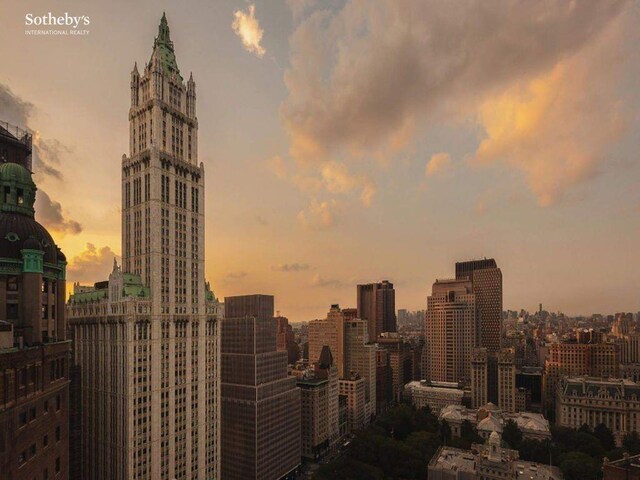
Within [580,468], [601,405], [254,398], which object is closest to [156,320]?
[254,398]

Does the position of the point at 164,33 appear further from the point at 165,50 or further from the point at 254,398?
the point at 254,398

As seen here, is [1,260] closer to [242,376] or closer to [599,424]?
[242,376]

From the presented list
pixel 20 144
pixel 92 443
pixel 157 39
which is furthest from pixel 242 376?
pixel 157 39

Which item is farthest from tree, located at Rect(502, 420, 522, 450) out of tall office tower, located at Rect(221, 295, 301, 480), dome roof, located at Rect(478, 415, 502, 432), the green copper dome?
the green copper dome

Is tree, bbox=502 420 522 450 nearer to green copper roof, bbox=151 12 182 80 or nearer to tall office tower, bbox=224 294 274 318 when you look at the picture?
tall office tower, bbox=224 294 274 318

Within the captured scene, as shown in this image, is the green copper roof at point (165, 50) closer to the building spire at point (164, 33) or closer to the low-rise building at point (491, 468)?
the building spire at point (164, 33)

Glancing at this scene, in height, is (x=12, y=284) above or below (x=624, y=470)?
above
